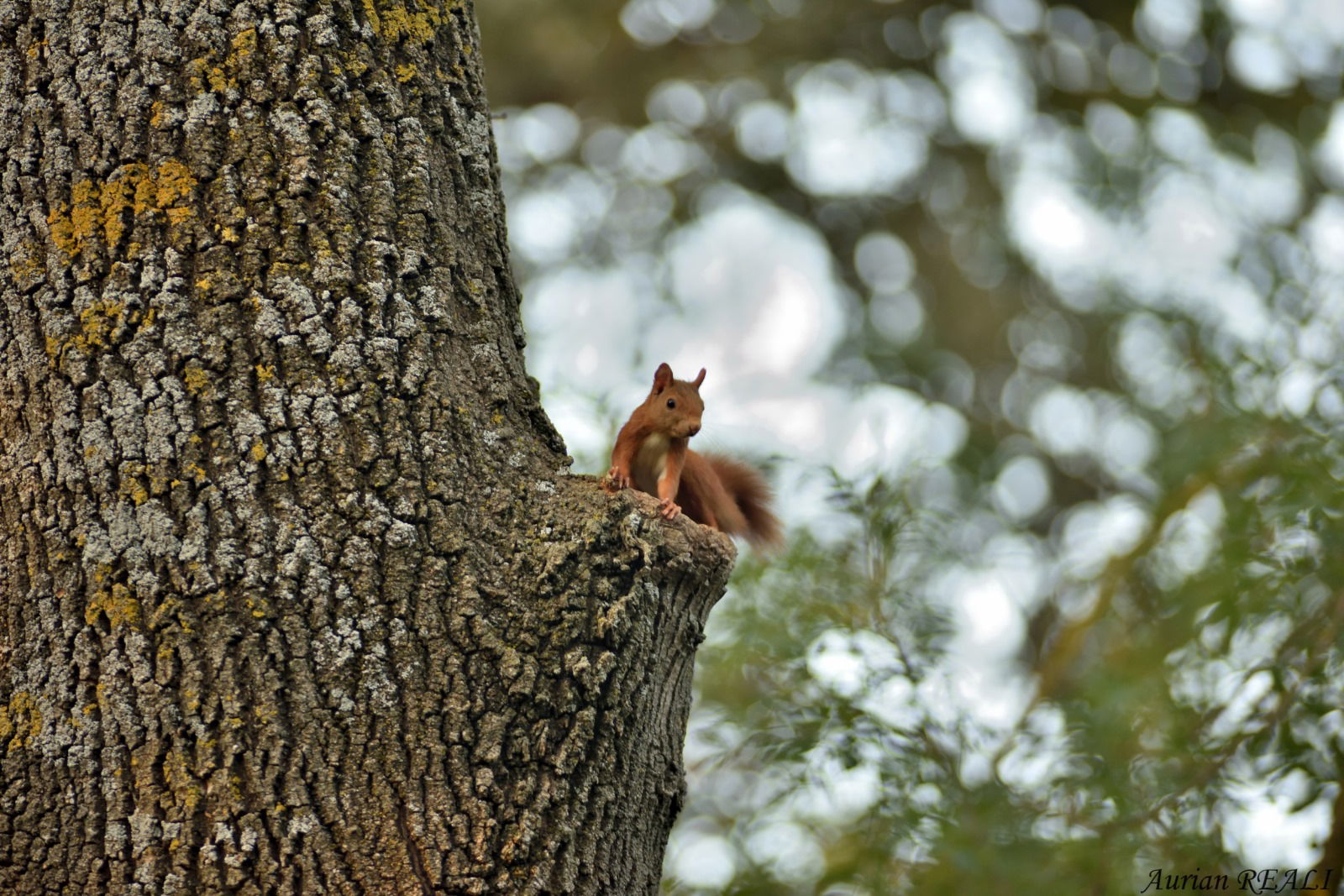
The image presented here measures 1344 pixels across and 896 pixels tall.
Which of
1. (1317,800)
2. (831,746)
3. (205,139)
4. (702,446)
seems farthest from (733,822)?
(205,139)

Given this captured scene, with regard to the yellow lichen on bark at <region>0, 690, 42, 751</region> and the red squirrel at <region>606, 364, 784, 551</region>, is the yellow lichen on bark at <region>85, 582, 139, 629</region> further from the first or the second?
the red squirrel at <region>606, 364, 784, 551</region>

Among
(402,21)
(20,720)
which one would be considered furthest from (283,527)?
(402,21)

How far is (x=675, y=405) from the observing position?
2164mm

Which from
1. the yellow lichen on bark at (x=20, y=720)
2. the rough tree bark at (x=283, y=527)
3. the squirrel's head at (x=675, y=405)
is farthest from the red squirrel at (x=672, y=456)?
the yellow lichen on bark at (x=20, y=720)

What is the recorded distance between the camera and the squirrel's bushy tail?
2.59 meters

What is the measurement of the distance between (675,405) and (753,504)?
1.66 feet

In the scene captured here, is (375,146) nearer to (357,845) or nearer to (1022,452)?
(357,845)

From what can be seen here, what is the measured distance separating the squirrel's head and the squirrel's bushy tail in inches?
14.9

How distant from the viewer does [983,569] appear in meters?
4.05

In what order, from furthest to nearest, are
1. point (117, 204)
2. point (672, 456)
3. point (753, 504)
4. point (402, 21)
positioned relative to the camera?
point (753, 504), point (672, 456), point (402, 21), point (117, 204)

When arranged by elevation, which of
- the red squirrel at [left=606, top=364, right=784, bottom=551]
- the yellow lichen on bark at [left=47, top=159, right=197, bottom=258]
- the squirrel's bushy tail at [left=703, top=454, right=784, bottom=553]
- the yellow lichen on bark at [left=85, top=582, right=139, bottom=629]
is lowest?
the yellow lichen on bark at [left=85, top=582, right=139, bottom=629]

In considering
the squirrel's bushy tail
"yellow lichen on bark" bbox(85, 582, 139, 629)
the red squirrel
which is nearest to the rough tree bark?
"yellow lichen on bark" bbox(85, 582, 139, 629)

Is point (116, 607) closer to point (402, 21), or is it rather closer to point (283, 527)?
point (283, 527)

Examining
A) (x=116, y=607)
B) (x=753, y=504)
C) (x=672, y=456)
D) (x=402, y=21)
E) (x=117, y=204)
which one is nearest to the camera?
(x=116, y=607)
